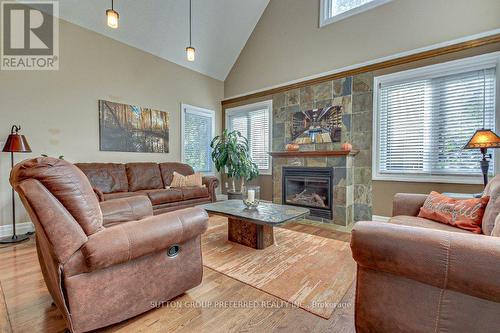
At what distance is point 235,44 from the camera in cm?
542

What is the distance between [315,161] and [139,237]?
10.7ft

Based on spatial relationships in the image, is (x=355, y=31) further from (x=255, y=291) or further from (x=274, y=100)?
(x=255, y=291)

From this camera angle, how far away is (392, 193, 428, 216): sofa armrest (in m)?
2.32

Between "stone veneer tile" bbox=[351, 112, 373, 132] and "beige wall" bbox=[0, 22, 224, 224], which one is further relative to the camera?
"stone veneer tile" bbox=[351, 112, 373, 132]

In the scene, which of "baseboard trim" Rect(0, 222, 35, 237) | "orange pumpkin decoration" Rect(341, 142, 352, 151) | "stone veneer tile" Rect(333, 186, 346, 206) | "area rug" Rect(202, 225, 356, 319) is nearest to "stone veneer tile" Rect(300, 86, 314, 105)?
"orange pumpkin decoration" Rect(341, 142, 352, 151)

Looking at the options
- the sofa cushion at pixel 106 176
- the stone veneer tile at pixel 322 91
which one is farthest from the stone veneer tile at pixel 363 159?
the sofa cushion at pixel 106 176

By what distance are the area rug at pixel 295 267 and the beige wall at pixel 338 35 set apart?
314 centimetres

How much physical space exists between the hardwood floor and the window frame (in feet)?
13.9

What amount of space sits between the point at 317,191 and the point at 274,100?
215 centimetres

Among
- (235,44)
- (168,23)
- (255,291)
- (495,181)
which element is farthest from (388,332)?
(235,44)

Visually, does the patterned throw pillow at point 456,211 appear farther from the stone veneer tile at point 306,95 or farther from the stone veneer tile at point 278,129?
the stone veneer tile at point 278,129

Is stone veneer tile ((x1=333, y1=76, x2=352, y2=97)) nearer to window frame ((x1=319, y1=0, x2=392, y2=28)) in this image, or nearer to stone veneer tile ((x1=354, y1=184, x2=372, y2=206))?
window frame ((x1=319, y1=0, x2=392, y2=28))

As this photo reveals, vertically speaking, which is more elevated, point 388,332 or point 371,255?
point 371,255

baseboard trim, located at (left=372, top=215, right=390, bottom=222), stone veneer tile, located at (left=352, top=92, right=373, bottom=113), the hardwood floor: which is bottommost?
the hardwood floor
